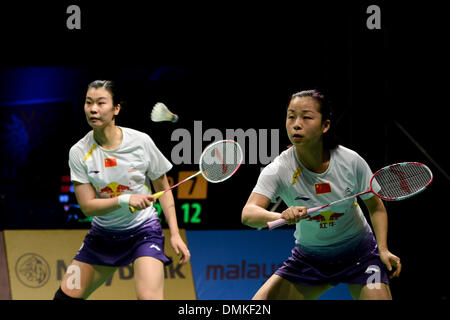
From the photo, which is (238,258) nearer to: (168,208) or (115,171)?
(168,208)

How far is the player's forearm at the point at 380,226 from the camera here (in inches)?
149

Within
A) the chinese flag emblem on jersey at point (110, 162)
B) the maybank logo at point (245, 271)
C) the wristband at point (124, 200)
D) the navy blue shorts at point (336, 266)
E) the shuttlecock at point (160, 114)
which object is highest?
the shuttlecock at point (160, 114)

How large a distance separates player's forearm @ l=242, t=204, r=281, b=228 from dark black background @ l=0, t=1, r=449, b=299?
1.95m

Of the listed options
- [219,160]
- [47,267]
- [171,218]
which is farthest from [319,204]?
[47,267]

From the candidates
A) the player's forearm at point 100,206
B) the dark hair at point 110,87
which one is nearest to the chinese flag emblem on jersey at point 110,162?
the player's forearm at point 100,206

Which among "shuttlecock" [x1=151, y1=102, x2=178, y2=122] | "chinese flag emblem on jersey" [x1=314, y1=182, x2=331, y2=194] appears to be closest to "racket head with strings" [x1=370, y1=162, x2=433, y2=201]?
"chinese flag emblem on jersey" [x1=314, y1=182, x2=331, y2=194]

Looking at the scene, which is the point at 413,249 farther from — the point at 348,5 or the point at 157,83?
the point at 157,83

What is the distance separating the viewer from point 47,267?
580 cm

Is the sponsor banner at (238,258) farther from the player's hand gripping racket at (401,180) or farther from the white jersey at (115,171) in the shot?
the player's hand gripping racket at (401,180)

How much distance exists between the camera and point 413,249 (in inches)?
224

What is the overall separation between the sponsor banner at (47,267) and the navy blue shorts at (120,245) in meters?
1.71

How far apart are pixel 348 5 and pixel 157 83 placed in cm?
177

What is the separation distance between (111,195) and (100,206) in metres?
0.21

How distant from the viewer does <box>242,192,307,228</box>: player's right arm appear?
3432 mm
